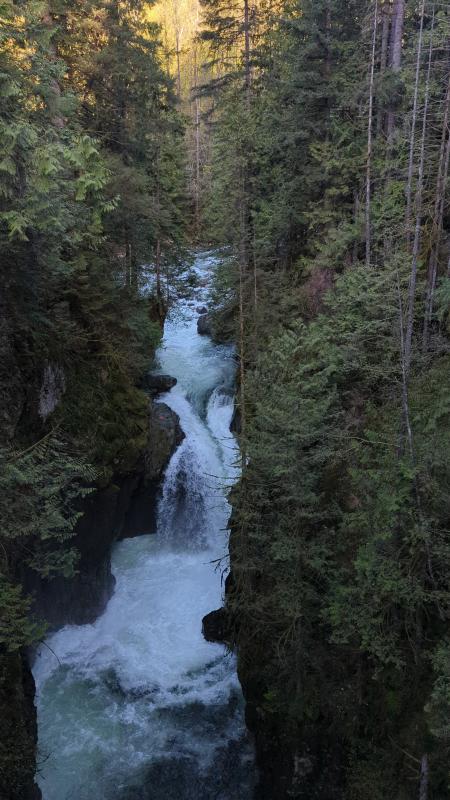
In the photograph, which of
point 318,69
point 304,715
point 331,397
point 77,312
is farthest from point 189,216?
point 304,715

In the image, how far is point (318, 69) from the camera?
18734 mm

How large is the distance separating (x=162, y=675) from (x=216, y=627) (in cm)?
207

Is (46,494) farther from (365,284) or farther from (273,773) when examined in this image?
(365,284)

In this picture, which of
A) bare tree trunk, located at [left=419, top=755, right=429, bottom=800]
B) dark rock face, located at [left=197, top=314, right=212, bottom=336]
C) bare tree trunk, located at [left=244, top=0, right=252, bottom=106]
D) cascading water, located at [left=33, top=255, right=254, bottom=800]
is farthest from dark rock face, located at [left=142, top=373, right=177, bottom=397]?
bare tree trunk, located at [left=419, top=755, right=429, bottom=800]

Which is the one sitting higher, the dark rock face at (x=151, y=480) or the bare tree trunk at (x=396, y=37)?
the bare tree trunk at (x=396, y=37)

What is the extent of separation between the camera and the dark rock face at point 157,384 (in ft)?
72.5

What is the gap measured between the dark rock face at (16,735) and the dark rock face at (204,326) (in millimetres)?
20888

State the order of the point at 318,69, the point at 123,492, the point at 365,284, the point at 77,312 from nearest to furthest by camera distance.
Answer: the point at 365,284
the point at 77,312
the point at 123,492
the point at 318,69

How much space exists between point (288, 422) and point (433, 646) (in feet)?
15.6

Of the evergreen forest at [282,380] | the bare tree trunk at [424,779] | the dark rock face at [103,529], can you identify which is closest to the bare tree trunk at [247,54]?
the evergreen forest at [282,380]

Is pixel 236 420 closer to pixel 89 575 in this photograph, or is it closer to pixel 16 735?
pixel 89 575

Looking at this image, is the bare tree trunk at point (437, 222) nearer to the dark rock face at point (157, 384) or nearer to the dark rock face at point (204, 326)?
the dark rock face at point (157, 384)

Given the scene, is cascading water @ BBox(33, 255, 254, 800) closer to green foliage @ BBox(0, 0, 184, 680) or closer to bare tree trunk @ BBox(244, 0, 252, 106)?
green foliage @ BBox(0, 0, 184, 680)

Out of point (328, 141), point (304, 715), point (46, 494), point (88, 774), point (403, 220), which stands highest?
point (328, 141)
